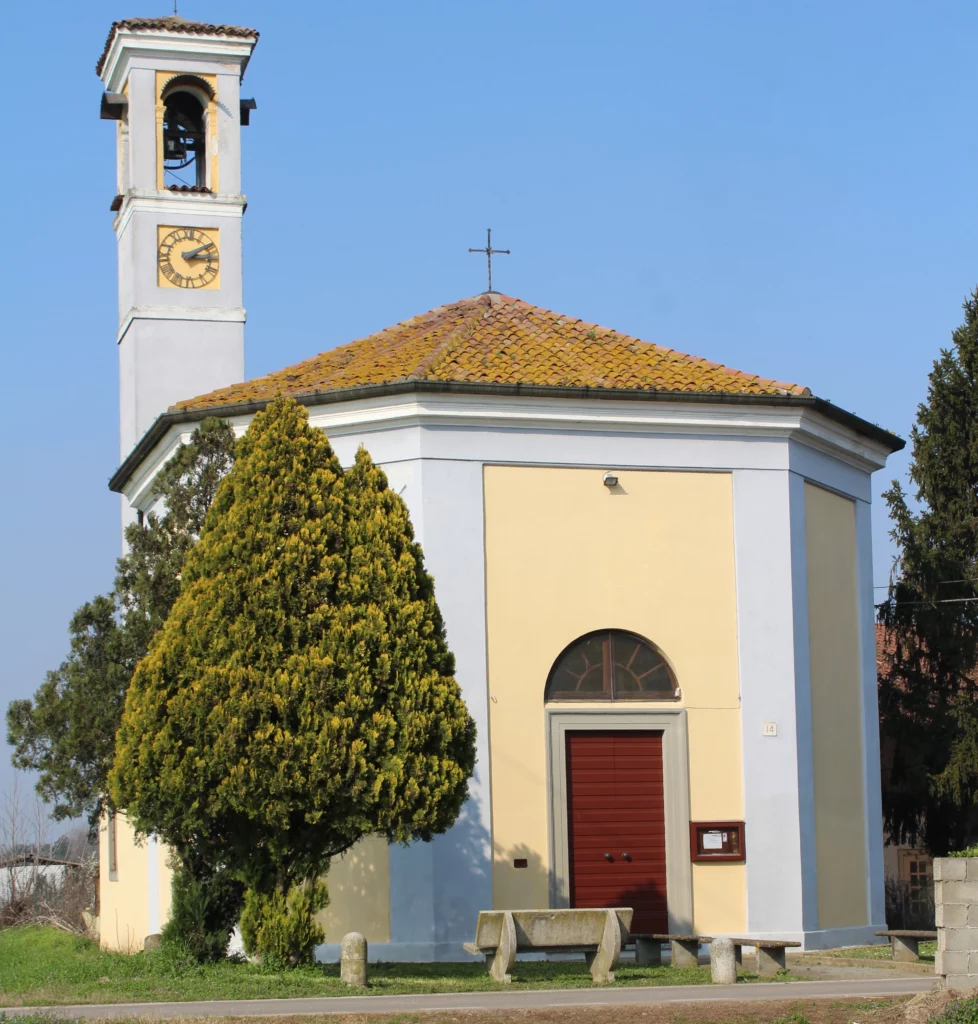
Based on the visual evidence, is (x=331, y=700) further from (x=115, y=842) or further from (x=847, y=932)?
(x=115, y=842)

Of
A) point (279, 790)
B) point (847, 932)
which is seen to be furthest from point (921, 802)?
point (279, 790)

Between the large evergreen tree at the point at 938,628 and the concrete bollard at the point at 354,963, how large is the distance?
50.9 feet

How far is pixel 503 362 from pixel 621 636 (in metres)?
3.92

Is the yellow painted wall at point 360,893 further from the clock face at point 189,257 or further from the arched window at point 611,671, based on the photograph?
the clock face at point 189,257

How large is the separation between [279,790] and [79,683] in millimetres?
5078

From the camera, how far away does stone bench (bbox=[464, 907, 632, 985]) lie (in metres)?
15.2

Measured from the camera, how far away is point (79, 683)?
1889 cm

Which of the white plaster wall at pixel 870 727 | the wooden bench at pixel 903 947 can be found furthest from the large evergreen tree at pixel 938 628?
the wooden bench at pixel 903 947

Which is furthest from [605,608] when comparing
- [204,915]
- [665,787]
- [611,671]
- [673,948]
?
[204,915]

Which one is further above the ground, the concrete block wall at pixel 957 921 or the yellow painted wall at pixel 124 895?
the concrete block wall at pixel 957 921

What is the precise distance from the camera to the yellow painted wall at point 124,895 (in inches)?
977

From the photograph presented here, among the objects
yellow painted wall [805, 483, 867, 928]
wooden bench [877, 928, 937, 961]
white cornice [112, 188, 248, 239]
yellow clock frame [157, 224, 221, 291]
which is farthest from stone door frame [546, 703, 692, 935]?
white cornice [112, 188, 248, 239]

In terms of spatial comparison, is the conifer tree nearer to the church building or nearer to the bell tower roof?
the church building

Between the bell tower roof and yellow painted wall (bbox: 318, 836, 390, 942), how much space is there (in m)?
15.9
